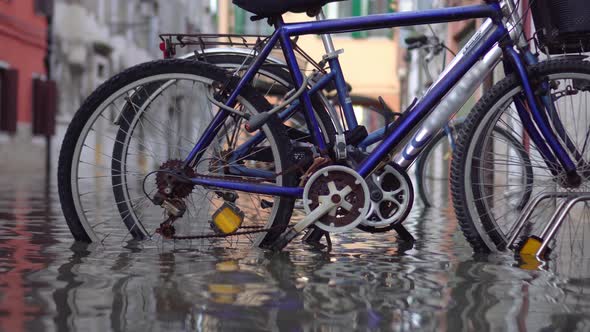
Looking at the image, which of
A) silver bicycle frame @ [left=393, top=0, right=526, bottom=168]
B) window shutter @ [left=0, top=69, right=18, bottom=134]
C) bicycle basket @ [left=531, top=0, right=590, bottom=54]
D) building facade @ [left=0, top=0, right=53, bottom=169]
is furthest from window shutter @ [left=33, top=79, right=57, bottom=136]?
bicycle basket @ [left=531, top=0, right=590, bottom=54]

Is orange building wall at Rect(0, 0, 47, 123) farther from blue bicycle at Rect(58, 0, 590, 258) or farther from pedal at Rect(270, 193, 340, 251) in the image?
pedal at Rect(270, 193, 340, 251)

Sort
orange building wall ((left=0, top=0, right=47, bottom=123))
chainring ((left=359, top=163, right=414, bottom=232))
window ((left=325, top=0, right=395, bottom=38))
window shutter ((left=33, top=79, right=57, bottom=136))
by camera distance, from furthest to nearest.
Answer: window ((left=325, top=0, right=395, bottom=38)), orange building wall ((left=0, top=0, right=47, bottom=123)), window shutter ((left=33, top=79, right=57, bottom=136)), chainring ((left=359, top=163, right=414, bottom=232))

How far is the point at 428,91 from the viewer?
474cm

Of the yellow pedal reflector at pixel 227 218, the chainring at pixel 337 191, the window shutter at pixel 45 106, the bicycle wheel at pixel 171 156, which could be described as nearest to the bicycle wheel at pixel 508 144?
the chainring at pixel 337 191

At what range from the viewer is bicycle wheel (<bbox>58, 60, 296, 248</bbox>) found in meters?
4.59

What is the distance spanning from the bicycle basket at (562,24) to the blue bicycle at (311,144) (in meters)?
0.09

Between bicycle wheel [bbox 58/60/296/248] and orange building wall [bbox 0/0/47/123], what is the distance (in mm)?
17535

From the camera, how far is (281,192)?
454 centimetres

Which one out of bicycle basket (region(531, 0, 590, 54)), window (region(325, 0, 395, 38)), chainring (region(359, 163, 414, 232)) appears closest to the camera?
bicycle basket (region(531, 0, 590, 54))

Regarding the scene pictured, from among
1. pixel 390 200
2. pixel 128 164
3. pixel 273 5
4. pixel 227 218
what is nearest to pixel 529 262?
pixel 390 200

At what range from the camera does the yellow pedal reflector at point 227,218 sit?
15.0 ft

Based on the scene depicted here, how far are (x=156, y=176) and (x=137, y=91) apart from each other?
16.9 inches

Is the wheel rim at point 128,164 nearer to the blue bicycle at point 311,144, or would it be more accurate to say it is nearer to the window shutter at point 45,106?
the blue bicycle at point 311,144

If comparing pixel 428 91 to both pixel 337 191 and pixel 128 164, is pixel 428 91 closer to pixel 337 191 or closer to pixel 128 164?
pixel 337 191
